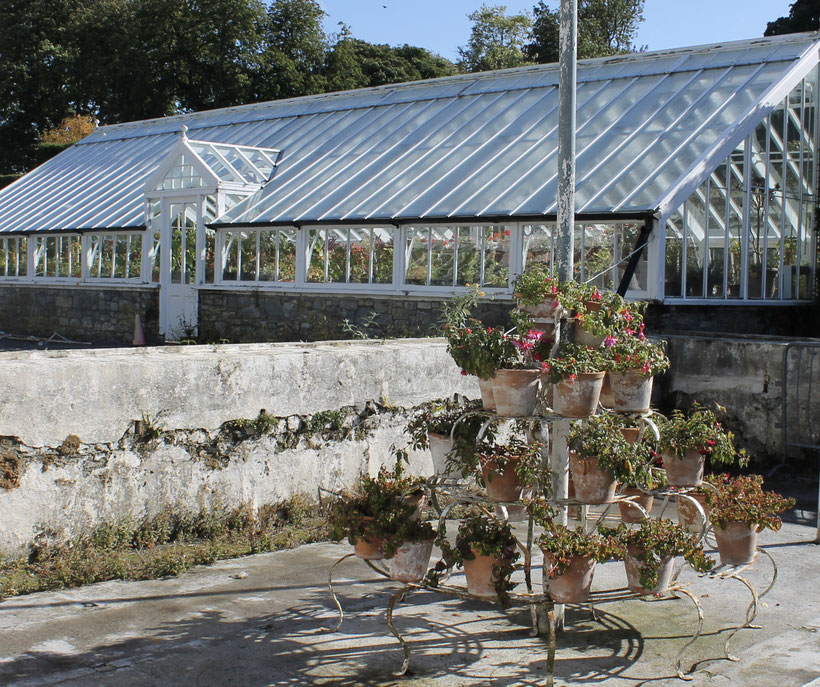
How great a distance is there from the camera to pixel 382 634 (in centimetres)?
479

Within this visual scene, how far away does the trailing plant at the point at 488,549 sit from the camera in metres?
4.39

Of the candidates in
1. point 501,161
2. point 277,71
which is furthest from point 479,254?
point 277,71

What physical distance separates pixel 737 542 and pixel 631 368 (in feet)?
3.61

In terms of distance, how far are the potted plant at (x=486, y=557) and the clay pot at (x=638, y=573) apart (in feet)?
1.86

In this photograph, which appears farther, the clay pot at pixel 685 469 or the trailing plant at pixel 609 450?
the clay pot at pixel 685 469

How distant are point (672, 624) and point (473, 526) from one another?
1.34m

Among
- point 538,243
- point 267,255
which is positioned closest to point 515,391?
point 538,243

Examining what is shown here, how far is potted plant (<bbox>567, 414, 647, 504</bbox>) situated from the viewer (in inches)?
181

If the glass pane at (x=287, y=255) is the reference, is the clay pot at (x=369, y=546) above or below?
below

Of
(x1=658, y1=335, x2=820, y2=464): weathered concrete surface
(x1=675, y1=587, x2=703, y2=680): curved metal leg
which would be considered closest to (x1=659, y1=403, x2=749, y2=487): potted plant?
(x1=675, y1=587, x2=703, y2=680): curved metal leg

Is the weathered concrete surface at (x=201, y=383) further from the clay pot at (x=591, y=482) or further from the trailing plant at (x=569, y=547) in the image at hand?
the trailing plant at (x=569, y=547)

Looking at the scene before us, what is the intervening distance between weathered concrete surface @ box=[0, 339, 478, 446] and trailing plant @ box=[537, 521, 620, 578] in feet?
9.63

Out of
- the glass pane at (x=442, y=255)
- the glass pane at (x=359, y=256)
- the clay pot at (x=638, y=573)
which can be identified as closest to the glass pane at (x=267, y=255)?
the glass pane at (x=359, y=256)

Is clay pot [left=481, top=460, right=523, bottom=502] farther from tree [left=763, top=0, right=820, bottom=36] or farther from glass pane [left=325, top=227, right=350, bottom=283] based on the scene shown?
tree [left=763, top=0, right=820, bottom=36]
